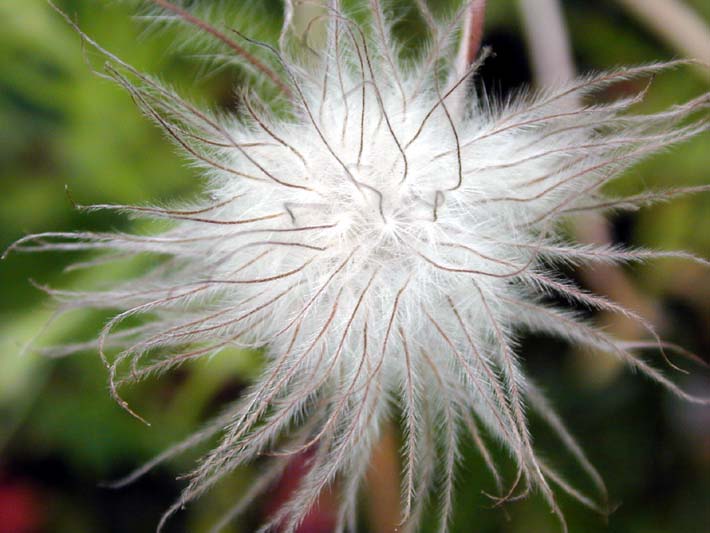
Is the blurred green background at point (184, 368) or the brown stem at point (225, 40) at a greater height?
the brown stem at point (225, 40)

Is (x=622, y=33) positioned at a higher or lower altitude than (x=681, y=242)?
higher

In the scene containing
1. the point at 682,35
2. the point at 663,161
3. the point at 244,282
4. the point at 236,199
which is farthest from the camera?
the point at 663,161

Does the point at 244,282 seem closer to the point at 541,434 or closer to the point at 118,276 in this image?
the point at 118,276

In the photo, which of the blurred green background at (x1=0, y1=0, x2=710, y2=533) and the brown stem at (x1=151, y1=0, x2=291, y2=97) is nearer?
the brown stem at (x1=151, y1=0, x2=291, y2=97)

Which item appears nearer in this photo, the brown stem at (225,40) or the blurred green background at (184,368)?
the brown stem at (225,40)

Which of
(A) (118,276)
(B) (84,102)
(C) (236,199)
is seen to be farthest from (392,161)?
(B) (84,102)

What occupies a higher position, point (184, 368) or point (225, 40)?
point (225, 40)

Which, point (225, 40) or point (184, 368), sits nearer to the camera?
point (225, 40)

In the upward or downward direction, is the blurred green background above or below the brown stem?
below
